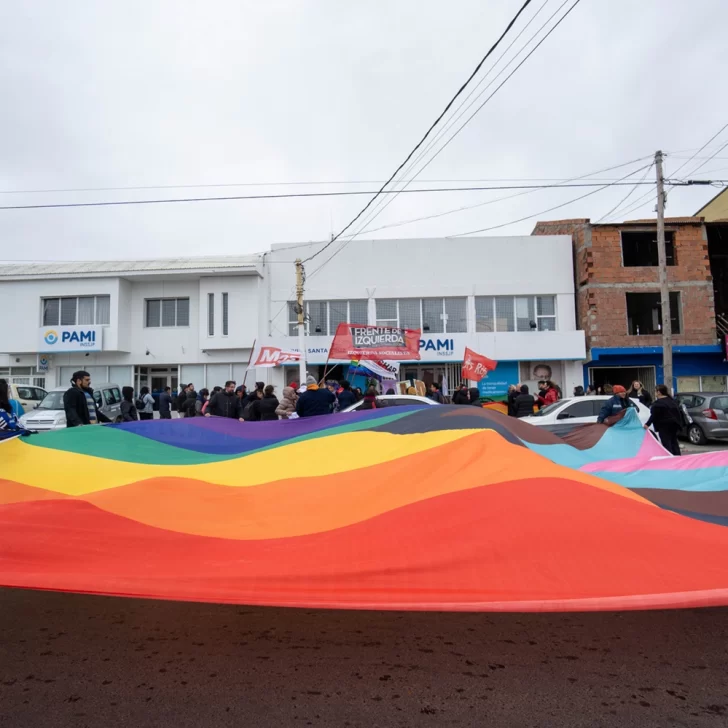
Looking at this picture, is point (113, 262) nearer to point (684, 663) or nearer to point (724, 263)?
point (684, 663)

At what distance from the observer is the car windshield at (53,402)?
16953mm

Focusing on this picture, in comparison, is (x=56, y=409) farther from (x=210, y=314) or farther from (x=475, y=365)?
(x=475, y=365)

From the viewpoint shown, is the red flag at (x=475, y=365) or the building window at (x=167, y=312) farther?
the building window at (x=167, y=312)

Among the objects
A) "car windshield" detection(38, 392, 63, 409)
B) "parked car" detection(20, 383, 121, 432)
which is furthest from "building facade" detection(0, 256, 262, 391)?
"car windshield" detection(38, 392, 63, 409)

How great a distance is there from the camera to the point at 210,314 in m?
23.5

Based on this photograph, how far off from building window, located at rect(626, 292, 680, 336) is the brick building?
60cm

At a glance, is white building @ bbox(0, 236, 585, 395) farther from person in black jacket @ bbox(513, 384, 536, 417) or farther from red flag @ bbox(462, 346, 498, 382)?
person in black jacket @ bbox(513, 384, 536, 417)

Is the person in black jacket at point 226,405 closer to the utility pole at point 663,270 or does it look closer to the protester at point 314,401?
the protester at point 314,401

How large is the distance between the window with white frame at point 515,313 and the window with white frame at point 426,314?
782 mm

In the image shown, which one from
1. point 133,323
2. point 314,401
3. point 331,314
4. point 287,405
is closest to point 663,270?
point 331,314

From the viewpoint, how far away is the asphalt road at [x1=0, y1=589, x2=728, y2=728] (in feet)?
9.09

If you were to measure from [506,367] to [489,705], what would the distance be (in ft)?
67.1

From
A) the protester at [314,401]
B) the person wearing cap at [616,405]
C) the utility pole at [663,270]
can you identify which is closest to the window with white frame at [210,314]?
the protester at [314,401]

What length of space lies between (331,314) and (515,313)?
7995 mm
